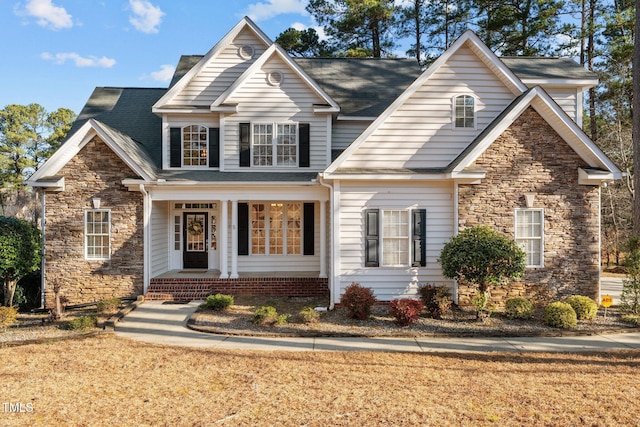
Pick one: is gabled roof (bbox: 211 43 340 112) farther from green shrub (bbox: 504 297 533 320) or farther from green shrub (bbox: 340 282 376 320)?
green shrub (bbox: 504 297 533 320)

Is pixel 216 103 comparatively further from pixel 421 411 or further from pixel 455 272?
pixel 421 411

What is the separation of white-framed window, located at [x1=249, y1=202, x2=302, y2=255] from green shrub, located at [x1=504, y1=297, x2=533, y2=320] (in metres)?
7.00

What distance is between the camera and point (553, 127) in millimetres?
9969

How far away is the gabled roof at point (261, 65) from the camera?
12695 millimetres

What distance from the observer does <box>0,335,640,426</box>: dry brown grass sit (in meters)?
4.76

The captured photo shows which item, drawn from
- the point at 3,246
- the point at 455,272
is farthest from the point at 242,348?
the point at 3,246

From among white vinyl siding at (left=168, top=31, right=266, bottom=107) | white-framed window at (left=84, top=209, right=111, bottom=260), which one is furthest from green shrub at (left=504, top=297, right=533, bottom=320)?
white-framed window at (left=84, top=209, right=111, bottom=260)

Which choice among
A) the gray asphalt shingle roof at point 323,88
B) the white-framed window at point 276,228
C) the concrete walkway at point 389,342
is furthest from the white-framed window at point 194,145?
the concrete walkway at point 389,342

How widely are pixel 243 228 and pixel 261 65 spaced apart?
565 centimetres

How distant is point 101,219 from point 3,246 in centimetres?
246

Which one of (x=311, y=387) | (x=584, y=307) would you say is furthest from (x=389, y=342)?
(x=584, y=307)

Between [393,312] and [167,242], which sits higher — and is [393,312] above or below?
below

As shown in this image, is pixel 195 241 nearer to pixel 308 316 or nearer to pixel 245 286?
pixel 245 286

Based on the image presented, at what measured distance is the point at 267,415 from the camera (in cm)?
481
